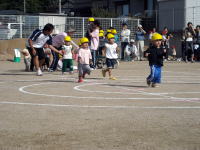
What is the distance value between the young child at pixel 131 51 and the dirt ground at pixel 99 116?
13293mm

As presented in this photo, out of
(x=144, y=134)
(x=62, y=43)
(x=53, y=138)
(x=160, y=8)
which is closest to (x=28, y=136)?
(x=53, y=138)

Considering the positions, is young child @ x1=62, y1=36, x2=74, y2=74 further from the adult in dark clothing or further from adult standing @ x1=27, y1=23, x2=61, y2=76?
the adult in dark clothing

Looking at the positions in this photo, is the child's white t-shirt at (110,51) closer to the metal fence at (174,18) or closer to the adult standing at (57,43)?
the adult standing at (57,43)

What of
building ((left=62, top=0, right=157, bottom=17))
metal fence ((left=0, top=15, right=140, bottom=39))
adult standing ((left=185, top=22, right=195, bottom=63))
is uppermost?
building ((left=62, top=0, right=157, bottom=17))

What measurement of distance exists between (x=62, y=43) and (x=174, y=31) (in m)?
16.1

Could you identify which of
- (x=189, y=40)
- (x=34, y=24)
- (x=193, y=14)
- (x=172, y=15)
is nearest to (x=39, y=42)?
(x=189, y=40)

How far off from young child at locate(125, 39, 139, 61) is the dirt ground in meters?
13.3

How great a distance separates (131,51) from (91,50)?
798cm

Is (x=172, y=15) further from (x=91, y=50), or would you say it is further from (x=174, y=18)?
(x=91, y=50)

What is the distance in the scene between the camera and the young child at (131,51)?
91.8 ft

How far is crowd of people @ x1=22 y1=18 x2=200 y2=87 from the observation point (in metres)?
14.5

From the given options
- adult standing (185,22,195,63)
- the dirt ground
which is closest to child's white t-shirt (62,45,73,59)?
the dirt ground

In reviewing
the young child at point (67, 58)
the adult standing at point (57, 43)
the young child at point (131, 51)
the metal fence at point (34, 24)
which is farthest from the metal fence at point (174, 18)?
the young child at point (67, 58)

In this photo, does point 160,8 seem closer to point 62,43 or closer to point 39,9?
point 62,43
